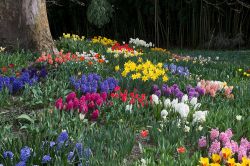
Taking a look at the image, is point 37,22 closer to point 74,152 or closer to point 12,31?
point 12,31

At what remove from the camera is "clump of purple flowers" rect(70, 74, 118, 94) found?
502cm

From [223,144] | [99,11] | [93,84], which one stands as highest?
[99,11]

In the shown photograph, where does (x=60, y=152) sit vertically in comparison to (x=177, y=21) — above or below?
below

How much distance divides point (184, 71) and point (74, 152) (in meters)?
4.35

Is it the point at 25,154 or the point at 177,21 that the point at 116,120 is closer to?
the point at 25,154

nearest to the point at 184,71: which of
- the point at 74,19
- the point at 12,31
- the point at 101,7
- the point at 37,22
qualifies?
the point at 37,22

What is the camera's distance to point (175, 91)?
5.12 meters

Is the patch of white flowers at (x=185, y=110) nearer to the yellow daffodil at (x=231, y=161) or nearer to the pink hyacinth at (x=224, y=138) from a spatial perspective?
the pink hyacinth at (x=224, y=138)

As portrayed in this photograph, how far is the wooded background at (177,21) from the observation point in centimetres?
1752

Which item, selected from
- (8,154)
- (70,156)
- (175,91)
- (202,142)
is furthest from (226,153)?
(175,91)

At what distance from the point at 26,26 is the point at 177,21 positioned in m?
11.7

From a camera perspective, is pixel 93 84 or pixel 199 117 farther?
pixel 93 84

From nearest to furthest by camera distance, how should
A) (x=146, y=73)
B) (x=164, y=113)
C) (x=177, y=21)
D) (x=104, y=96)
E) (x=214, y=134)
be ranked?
(x=214, y=134) < (x=164, y=113) < (x=104, y=96) < (x=146, y=73) < (x=177, y=21)

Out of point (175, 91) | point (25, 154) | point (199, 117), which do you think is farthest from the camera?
point (175, 91)
